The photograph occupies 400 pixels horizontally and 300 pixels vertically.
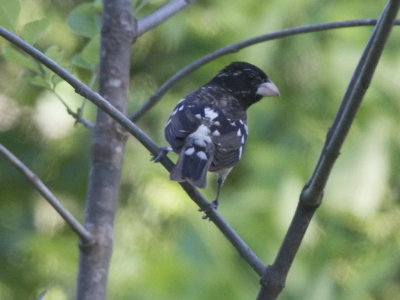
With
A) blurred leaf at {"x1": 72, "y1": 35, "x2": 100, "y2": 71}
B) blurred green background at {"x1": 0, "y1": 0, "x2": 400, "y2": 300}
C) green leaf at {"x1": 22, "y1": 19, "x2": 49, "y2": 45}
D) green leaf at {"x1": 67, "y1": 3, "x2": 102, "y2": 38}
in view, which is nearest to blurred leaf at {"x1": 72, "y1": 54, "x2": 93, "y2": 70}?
blurred leaf at {"x1": 72, "y1": 35, "x2": 100, "y2": 71}

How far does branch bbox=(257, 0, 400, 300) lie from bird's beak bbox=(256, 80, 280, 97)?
1.67 metres

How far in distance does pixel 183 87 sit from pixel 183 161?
264 centimetres

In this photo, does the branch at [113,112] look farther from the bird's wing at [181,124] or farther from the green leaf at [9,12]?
the bird's wing at [181,124]

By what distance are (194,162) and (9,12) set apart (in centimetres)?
70

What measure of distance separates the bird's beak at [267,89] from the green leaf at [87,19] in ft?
3.77

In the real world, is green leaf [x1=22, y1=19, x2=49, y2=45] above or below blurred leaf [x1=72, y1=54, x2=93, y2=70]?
above

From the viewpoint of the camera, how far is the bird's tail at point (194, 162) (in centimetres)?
244

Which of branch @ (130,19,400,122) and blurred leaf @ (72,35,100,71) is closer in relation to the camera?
branch @ (130,19,400,122)

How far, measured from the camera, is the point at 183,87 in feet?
16.9

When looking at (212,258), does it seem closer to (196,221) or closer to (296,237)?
(196,221)

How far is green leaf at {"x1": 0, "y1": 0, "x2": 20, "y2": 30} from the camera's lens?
215 cm

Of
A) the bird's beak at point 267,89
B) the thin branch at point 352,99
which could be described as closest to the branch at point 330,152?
the thin branch at point 352,99

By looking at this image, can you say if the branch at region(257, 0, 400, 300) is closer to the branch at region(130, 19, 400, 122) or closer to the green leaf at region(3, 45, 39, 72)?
the branch at region(130, 19, 400, 122)

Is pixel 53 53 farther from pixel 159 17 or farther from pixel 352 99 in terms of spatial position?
pixel 352 99
